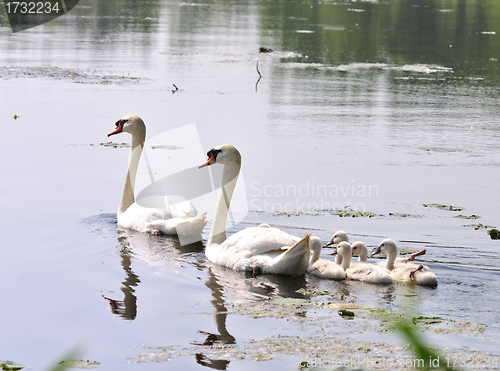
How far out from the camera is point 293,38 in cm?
3997

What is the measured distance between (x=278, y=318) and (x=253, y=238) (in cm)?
177

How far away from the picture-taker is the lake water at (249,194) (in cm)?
694

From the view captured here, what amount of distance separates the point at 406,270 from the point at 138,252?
3563 mm

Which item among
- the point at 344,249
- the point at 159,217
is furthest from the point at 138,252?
the point at 344,249

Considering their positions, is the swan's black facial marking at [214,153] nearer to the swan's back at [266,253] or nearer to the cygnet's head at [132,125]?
the swan's back at [266,253]

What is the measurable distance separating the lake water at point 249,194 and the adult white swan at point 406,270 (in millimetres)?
176

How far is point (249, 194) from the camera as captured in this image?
13.1 meters

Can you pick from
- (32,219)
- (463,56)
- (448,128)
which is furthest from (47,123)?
(463,56)

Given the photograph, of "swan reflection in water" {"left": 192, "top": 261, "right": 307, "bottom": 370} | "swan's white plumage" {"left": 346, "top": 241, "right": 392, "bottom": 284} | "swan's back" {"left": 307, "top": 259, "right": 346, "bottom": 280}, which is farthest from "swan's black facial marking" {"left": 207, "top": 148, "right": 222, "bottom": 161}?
"swan's white plumage" {"left": 346, "top": 241, "right": 392, "bottom": 284}

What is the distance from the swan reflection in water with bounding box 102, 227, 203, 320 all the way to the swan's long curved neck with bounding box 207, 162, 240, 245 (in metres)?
0.49

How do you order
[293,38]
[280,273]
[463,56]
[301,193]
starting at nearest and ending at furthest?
[280,273] → [301,193] → [463,56] → [293,38]

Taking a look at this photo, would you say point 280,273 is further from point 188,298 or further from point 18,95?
point 18,95

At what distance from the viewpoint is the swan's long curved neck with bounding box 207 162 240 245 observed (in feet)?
32.7

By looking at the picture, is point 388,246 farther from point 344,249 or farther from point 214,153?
point 214,153
